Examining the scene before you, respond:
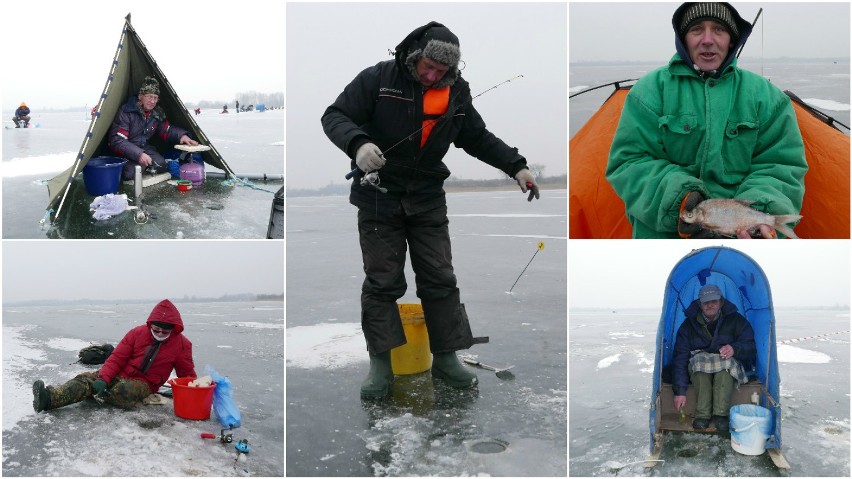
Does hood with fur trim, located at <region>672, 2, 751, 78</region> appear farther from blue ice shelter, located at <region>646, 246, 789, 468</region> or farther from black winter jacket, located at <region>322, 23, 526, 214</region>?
black winter jacket, located at <region>322, 23, 526, 214</region>

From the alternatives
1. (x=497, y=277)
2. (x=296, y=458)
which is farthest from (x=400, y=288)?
(x=497, y=277)

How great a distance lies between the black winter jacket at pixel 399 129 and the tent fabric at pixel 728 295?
111 cm

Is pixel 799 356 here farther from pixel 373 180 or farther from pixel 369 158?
pixel 369 158

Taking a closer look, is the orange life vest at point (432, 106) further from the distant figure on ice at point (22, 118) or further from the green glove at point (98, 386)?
the distant figure on ice at point (22, 118)

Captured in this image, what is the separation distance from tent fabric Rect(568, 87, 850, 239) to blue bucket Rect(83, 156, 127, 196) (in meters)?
2.82

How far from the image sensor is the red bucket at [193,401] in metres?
3.43

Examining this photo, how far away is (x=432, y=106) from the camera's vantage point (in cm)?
335

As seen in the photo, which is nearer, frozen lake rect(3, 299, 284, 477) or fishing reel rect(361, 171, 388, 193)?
frozen lake rect(3, 299, 284, 477)

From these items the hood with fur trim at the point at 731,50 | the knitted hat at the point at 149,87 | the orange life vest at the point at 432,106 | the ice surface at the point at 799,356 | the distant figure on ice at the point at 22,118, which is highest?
the distant figure on ice at the point at 22,118

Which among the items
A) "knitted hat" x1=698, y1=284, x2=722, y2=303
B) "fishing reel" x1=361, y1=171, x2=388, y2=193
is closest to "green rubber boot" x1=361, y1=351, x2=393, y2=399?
"fishing reel" x1=361, y1=171, x2=388, y2=193

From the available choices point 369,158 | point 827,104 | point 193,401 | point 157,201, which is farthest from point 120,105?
point 827,104

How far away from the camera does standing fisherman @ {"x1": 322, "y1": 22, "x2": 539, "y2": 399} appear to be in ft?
10.6

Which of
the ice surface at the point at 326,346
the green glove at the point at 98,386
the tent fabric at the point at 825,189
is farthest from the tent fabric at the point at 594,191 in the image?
the green glove at the point at 98,386

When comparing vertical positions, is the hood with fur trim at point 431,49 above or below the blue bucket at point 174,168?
above
